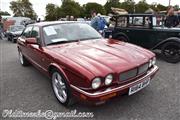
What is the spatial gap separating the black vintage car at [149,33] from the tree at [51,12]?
49.7 m

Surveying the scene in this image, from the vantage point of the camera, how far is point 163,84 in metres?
4.27

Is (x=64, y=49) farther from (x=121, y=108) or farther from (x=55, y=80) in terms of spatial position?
(x=121, y=108)

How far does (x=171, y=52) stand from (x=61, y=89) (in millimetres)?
3956

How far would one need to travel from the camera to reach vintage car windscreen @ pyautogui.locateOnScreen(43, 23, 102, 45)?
4.05 meters

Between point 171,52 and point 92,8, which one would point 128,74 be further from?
point 92,8

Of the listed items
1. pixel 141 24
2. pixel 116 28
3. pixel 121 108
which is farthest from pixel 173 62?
pixel 121 108

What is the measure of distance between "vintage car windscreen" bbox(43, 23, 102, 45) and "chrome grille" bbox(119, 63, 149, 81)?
1524mm

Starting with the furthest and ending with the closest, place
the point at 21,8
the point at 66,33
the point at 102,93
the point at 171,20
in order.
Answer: the point at 21,8
the point at 171,20
the point at 66,33
the point at 102,93

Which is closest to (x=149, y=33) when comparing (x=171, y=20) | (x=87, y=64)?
(x=171, y=20)

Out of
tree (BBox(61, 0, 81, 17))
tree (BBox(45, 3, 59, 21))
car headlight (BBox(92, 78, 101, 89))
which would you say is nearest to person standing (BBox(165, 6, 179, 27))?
car headlight (BBox(92, 78, 101, 89))

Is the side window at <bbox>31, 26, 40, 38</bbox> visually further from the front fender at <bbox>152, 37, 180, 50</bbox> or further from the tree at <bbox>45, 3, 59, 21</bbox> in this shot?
the tree at <bbox>45, 3, 59, 21</bbox>

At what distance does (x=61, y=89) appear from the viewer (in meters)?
3.52

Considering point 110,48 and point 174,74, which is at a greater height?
point 110,48

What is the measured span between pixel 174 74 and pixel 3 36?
656 inches
